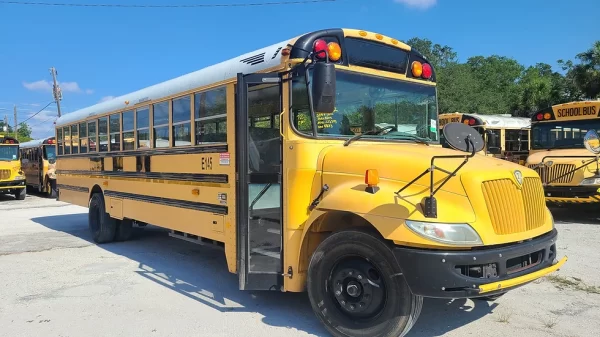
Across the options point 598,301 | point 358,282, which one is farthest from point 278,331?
point 598,301

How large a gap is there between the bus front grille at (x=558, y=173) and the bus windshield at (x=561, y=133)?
1.22 m

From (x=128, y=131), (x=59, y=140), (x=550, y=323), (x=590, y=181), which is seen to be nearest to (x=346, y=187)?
(x=550, y=323)

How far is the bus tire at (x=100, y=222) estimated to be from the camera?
786 cm

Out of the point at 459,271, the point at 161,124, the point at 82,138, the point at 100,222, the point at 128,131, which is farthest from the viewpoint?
the point at 82,138

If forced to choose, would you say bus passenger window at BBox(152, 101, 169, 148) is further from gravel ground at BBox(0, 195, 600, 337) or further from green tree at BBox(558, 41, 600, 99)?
green tree at BBox(558, 41, 600, 99)

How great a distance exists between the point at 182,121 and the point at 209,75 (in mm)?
744

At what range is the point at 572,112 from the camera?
10562mm

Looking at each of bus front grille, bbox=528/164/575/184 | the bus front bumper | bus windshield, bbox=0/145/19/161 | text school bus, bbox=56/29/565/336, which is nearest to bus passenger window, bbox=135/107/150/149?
text school bus, bbox=56/29/565/336

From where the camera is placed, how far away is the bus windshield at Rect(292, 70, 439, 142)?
159 inches

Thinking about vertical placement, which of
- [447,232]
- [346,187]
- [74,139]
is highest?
[74,139]

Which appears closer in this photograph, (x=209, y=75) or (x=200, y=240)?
(x=209, y=75)

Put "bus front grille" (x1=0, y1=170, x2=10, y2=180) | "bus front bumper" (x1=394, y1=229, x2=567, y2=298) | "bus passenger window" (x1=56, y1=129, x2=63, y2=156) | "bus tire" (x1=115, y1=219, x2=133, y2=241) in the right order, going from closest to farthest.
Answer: "bus front bumper" (x1=394, y1=229, x2=567, y2=298) → "bus tire" (x1=115, y1=219, x2=133, y2=241) → "bus passenger window" (x1=56, y1=129, x2=63, y2=156) → "bus front grille" (x1=0, y1=170, x2=10, y2=180)

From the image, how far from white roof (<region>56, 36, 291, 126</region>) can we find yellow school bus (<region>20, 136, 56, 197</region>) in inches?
542

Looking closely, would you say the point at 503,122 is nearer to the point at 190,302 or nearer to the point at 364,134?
the point at 364,134
